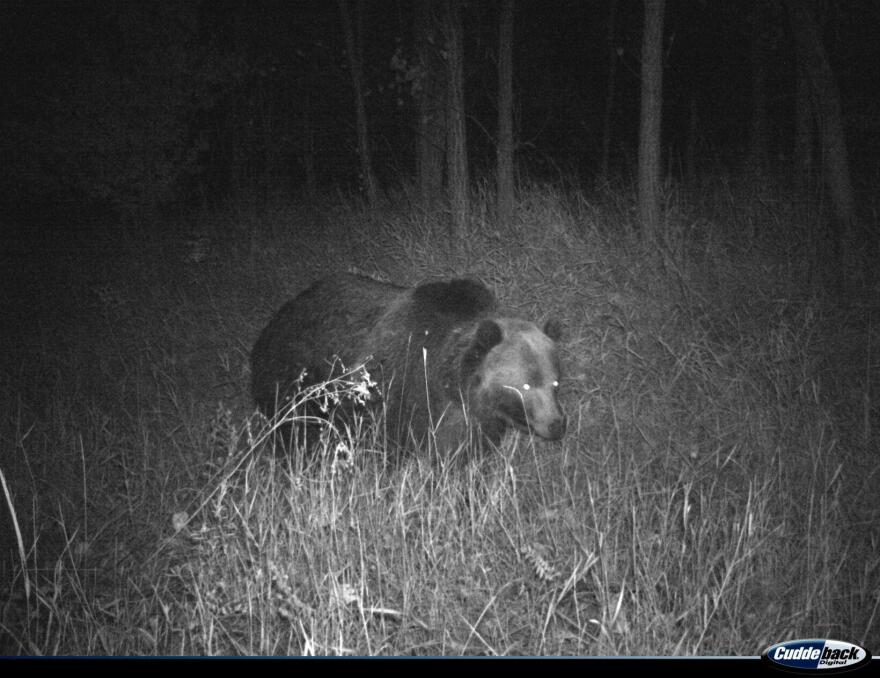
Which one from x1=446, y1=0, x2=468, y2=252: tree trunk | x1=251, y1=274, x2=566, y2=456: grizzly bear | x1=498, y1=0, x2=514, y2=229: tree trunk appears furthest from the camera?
x1=446, y1=0, x2=468, y2=252: tree trunk

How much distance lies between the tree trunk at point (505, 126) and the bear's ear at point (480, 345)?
13.2 ft

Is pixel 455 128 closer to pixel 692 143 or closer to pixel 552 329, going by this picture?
pixel 552 329

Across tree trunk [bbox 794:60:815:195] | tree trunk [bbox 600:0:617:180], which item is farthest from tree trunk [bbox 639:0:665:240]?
tree trunk [bbox 600:0:617:180]

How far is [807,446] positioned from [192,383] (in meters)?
4.89

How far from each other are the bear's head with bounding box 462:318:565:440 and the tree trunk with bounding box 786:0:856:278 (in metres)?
3.49

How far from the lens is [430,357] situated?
498cm

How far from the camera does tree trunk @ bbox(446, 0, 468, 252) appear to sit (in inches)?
351

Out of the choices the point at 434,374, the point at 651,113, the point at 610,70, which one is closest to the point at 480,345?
the point at 434,374

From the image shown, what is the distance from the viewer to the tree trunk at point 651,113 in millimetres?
7625

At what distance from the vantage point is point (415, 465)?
4.71 metres

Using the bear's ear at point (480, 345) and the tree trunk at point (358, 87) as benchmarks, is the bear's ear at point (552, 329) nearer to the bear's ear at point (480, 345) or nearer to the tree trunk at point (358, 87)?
the bear's ear at point (480, 345)

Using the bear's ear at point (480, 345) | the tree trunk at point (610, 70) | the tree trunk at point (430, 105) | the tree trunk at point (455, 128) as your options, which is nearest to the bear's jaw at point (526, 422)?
the bear's ear at point (480, 345)

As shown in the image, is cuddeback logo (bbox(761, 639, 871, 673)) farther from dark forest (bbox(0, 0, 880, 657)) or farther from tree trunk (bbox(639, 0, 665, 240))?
tree trunk (bbox(639, 0, 665, 240))

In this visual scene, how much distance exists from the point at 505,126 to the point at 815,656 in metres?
7.59
